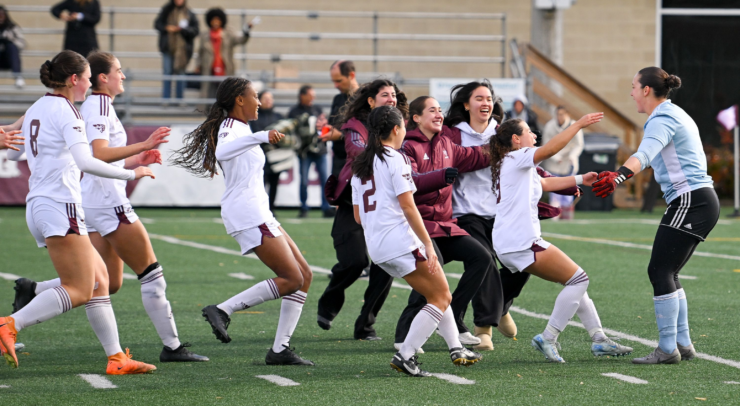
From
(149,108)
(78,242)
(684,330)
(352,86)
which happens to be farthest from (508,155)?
(149,108)

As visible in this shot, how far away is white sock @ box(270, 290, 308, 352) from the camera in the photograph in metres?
6.12

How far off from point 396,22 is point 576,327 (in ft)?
55.2

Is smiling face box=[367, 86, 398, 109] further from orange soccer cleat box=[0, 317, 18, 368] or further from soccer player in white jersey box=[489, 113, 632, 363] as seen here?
orange soccer cleat box=[0, 317, 18, 368]

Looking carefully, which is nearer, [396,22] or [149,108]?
[149,108]

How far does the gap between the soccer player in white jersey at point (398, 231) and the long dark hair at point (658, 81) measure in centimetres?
155

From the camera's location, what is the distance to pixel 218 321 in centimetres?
592

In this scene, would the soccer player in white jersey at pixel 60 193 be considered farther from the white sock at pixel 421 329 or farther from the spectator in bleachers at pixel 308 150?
the spectator in bleachers at pixel 308 150

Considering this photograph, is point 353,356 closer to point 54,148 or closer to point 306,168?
point 54,148

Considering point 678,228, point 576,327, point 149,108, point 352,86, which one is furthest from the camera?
point 149,108

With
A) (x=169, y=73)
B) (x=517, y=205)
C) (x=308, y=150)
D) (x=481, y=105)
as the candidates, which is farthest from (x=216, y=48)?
(x=517, y=205)

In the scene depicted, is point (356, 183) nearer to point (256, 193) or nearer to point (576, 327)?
point (256, 193)

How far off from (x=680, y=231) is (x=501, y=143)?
1.20 m

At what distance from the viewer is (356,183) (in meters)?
5.86

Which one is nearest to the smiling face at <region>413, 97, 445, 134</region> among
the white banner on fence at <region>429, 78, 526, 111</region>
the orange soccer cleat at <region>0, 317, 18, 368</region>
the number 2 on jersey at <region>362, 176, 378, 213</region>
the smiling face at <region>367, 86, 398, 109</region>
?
the smiling face at <region>367, 86, 398, 109</region>
